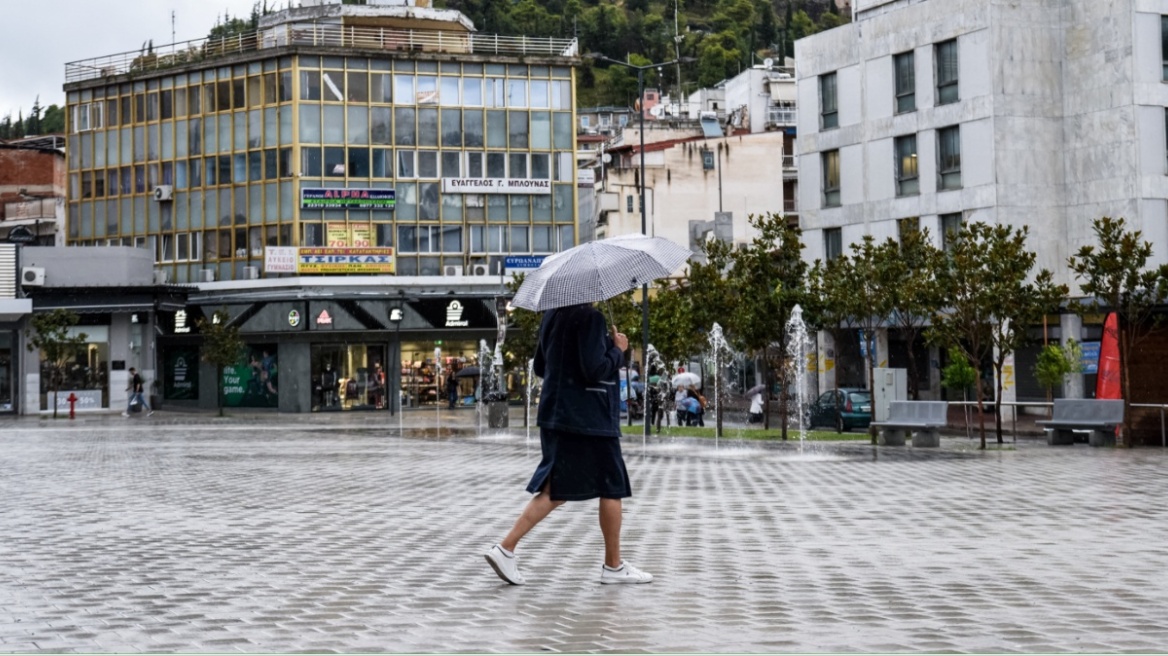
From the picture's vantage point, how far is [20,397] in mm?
61656

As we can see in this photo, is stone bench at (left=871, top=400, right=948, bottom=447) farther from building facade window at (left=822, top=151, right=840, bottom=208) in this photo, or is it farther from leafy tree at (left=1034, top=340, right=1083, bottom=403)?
building facade window at (left=822, top=151, right=840, bottom=208)

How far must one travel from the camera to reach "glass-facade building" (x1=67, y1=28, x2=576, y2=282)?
62.5 metres

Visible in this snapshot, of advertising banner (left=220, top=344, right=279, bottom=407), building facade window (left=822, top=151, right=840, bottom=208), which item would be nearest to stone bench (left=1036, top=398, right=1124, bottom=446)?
building facade window (left=822, top=151, right=840, bottom=208)

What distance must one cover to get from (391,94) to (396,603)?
56.4 m

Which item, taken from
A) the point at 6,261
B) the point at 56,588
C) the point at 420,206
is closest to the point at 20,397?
the point at 6,261

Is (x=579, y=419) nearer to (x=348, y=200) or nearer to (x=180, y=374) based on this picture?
(x=348, y=200)

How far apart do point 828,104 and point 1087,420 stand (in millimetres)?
29139

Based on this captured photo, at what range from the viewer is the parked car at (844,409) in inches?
1663

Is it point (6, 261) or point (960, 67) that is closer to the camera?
point (960, 67)

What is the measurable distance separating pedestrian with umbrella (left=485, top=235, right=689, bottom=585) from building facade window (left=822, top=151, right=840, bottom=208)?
46.4 m

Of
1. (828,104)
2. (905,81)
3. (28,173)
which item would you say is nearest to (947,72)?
(905,81)

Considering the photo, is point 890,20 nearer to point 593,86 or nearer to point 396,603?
point 396,603

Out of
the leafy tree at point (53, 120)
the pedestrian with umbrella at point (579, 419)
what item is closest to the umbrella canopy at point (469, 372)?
the pedestrian with umbrella at point (579, 419)

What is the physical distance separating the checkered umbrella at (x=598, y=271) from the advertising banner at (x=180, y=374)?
57795mm
